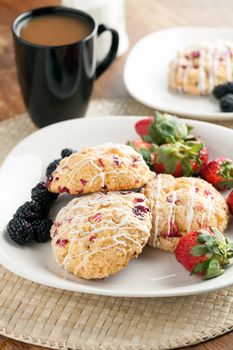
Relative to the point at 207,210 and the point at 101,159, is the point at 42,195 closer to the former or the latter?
the point at 101,159

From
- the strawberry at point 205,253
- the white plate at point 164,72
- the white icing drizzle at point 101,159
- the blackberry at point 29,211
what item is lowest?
the white plate at point 164,72

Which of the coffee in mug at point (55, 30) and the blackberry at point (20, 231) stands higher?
the coffee in mug at point (55, 30)

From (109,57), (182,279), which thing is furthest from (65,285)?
(109,57)

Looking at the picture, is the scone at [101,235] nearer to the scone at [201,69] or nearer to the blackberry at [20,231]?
the blackberry at [20,231]

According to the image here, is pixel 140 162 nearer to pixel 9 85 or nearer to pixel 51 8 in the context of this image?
pixel 51 8

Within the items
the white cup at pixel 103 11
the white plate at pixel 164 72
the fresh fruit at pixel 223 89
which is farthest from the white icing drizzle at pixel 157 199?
the white cup at pixel 103 11

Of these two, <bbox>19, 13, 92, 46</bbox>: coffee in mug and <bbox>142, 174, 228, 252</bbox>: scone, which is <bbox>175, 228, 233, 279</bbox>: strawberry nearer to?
<bbox>142, 174, 228, 252</bbox>: scone
